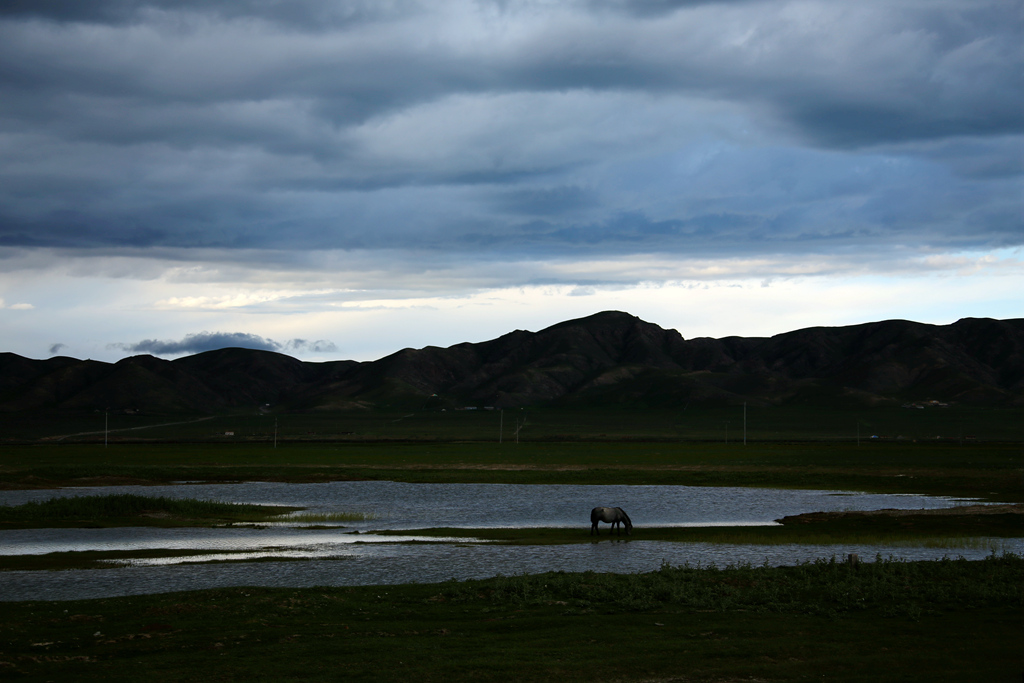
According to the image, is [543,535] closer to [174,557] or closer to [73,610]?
[174,557]

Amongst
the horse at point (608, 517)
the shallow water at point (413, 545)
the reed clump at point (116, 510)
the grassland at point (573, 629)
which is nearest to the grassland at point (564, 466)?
the shallow water at point (413, 545)

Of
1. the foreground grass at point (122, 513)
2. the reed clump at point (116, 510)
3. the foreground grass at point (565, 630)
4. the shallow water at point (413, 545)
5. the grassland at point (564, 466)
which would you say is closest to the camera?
the foreground grass at point (565, 630)

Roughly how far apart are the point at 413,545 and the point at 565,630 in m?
20.4

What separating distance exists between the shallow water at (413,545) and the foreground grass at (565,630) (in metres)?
4.61

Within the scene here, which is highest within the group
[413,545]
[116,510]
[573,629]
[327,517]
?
[573,629]

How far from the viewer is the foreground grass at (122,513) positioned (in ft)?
163

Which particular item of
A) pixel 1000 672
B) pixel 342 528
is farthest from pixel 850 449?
pixel 1000 672

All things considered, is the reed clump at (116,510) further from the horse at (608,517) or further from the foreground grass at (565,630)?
the foreground grass at (565,630)

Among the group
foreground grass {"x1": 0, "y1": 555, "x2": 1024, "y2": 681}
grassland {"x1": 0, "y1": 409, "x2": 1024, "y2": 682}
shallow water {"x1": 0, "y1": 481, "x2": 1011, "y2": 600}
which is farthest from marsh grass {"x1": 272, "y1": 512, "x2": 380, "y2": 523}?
foreground grass {"x1": 0, "y1": 555, "x2": 1024, "y2": 681}

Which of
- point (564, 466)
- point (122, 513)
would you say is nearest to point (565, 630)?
point (122, 513)

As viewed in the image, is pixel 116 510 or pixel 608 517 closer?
pixel 608 517

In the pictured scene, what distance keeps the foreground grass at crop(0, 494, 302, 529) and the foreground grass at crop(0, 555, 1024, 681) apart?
83.4 ft

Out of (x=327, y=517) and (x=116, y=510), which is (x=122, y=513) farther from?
(x=327, y=517)

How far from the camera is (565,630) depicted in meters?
22.2
